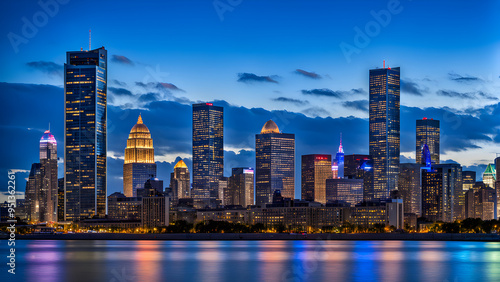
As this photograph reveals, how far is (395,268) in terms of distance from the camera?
4323 inches

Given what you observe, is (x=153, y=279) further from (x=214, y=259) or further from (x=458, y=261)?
(x=458, y=261)

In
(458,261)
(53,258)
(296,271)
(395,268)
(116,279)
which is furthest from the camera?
(53,258)

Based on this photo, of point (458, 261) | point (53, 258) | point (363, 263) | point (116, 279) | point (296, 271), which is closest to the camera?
point (116, 279)

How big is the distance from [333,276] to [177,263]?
31.4 m

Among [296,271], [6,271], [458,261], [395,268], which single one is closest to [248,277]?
[296,271]

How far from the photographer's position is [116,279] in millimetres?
91562

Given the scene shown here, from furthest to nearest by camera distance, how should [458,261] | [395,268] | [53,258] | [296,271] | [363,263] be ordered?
[53,258]
[458,261]
[363,263]
[395,268]
[296,271]

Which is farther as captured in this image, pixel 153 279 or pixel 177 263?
pixel 177 263

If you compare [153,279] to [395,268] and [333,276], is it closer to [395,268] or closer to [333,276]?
[333,276]

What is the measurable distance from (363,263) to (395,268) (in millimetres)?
10201

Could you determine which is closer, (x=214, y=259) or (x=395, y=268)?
(x=395, y=268)

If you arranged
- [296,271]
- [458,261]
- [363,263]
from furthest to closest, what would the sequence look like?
1. [458,261]
2. [363,263]
3. [296,271]

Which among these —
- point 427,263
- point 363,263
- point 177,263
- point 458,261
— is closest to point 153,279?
point 177,263

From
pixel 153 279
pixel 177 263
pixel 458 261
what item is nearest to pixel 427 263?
pixel 458 261
